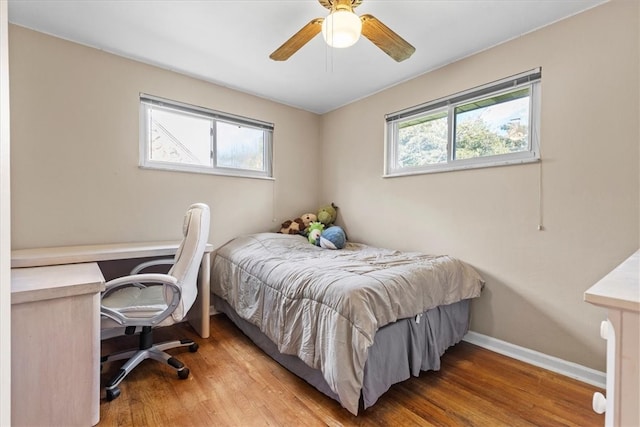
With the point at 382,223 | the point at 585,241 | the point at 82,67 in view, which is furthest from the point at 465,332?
the point at 82,67

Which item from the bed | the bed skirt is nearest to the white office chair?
the bed

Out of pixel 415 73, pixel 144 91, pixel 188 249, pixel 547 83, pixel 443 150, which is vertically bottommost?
pixel 188 249

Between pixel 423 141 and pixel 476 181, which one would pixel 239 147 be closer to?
pixel 423 141

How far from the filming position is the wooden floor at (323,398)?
1444 mm

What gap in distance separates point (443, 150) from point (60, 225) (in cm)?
320

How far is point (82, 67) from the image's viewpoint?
2229 mm

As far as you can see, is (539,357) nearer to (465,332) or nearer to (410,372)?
(465,332)

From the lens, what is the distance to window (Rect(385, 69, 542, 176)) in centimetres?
208

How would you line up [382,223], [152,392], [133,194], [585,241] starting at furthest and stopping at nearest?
[382,223]
[133,194]
[585,241]
[152,392]

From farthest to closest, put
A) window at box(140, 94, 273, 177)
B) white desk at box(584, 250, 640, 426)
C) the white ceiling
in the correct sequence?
window at box(140, 94, 273, 177) → the white ceiling → white desk at box(584, 250, 640, 426)

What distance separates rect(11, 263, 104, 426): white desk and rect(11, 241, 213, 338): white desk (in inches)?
10.3

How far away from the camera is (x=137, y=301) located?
1864mm

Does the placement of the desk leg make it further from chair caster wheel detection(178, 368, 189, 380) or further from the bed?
chair caster wheel detection(178, 368, 189, 380)

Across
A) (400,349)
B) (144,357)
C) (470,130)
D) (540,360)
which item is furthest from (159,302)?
(470,130)
